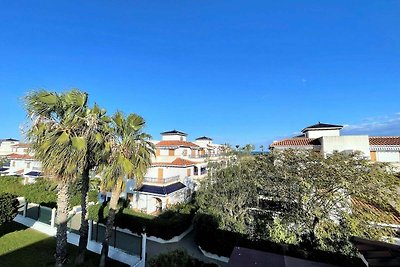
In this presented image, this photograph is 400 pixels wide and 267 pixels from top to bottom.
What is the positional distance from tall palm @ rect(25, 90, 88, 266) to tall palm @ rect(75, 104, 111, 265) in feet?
1.29

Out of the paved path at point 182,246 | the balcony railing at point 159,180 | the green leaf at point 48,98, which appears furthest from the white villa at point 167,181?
the green leaf at point 48,98

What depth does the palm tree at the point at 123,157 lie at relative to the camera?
11.4m

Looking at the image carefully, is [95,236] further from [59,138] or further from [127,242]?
[59,138]

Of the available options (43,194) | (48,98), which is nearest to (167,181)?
(43,194)

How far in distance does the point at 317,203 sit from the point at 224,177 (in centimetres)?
827

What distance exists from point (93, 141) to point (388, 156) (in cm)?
2638

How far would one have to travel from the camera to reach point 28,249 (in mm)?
14141

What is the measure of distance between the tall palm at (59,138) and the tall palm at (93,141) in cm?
39

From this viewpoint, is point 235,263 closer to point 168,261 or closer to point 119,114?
point 168,261

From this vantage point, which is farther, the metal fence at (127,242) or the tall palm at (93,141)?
the metal fence at (127,242)

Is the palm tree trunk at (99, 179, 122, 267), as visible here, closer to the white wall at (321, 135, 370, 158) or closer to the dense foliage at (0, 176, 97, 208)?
the dense foliage at (0, 176, 97, 208)

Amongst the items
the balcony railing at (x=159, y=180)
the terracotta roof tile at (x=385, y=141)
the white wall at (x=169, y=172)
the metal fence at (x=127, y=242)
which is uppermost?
the terracotta roof tile at (x=385, y=141)

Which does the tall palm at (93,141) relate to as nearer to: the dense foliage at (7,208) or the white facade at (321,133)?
the dense foliage at (7,208)

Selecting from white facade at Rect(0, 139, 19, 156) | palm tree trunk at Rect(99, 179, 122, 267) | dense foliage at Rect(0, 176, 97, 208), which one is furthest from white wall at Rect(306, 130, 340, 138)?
white facade at Rect(0, 139, 19, 156)
